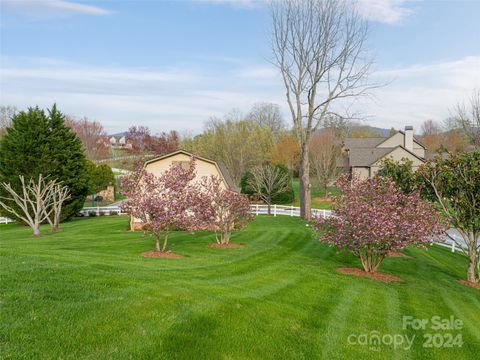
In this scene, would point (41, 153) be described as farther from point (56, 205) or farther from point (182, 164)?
point (182, 164)

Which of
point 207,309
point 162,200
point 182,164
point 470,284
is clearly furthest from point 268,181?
point 207,309

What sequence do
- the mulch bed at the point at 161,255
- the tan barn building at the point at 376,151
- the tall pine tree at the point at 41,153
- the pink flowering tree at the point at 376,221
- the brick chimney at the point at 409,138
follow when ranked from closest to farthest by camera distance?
the pink flowering tree at the point at 376,221, the mulch bed at the point at 161,255, the tall pine tree at the point at 41,153, the tan barn building at the point at 376,151, the brick chimney at the point at 409,138

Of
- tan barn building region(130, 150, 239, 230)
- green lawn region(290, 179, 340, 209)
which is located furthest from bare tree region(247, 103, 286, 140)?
tan barn building region(130, 150, 239, 230)

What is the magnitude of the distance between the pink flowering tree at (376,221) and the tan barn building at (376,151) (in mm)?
32438

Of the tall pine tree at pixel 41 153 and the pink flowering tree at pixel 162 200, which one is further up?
the tall pine tree at pixel 41 153

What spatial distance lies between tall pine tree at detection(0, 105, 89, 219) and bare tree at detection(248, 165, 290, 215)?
16.8 meters

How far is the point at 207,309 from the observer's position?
→ 7.48m

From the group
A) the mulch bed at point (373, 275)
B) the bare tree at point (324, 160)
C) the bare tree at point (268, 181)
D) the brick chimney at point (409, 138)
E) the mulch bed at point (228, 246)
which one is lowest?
the mulch bed at point (373, 275)

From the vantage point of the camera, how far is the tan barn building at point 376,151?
4666 cm

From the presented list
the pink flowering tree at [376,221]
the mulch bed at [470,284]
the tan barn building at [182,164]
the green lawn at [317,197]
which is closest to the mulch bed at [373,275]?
the pink flowering tree at [376,221]

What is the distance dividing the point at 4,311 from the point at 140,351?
235 centimetres

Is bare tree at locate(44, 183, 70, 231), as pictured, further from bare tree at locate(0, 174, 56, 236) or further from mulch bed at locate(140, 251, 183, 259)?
mulch bed at locate(140, 251, 183, 259)

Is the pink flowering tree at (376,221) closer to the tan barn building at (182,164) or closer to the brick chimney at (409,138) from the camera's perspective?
the tan barn building at (182,164)

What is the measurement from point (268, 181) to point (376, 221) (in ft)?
94.0
